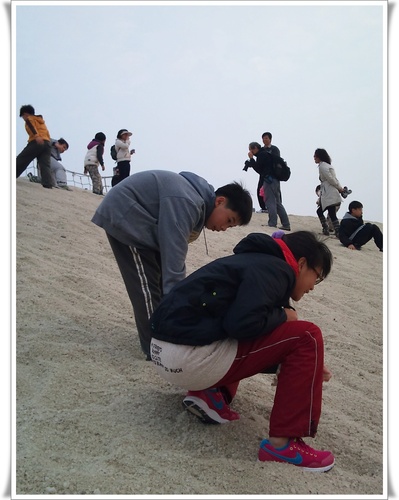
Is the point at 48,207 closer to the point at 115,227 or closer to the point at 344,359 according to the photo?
the point at 115,227

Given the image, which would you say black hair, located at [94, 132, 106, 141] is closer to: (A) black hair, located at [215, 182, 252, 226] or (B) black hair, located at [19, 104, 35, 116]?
(B) black hair, located at [19, 104, 35, 116]

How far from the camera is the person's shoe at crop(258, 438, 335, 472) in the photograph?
2.38 metres

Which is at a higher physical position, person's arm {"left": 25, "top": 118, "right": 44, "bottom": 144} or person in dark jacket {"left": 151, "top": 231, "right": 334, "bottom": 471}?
person's arm {"left": 25, "top": 118, "right": 44, "bottom": 144}

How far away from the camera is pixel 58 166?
9.73m

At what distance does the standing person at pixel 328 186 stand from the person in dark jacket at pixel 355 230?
12.8 inches

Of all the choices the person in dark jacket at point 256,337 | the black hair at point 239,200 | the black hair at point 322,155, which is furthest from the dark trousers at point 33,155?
the person in dark jacket at point 256,337

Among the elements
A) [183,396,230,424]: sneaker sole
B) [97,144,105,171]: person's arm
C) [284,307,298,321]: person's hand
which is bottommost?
[183,396,230,424]: sneaker sole

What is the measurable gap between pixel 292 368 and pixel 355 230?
6.38m

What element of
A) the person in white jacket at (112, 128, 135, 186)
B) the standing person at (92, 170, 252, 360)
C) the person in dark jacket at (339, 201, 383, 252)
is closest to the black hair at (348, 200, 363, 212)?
the person in dark jacket at (339, 201, 383, 252)

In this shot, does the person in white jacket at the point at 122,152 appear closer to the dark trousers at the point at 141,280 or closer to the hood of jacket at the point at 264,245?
the dark trousers at the point at 141,280

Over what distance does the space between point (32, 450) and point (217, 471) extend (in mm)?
788

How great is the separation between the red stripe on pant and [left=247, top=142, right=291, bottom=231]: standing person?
253 inches

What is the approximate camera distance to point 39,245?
5629mm
